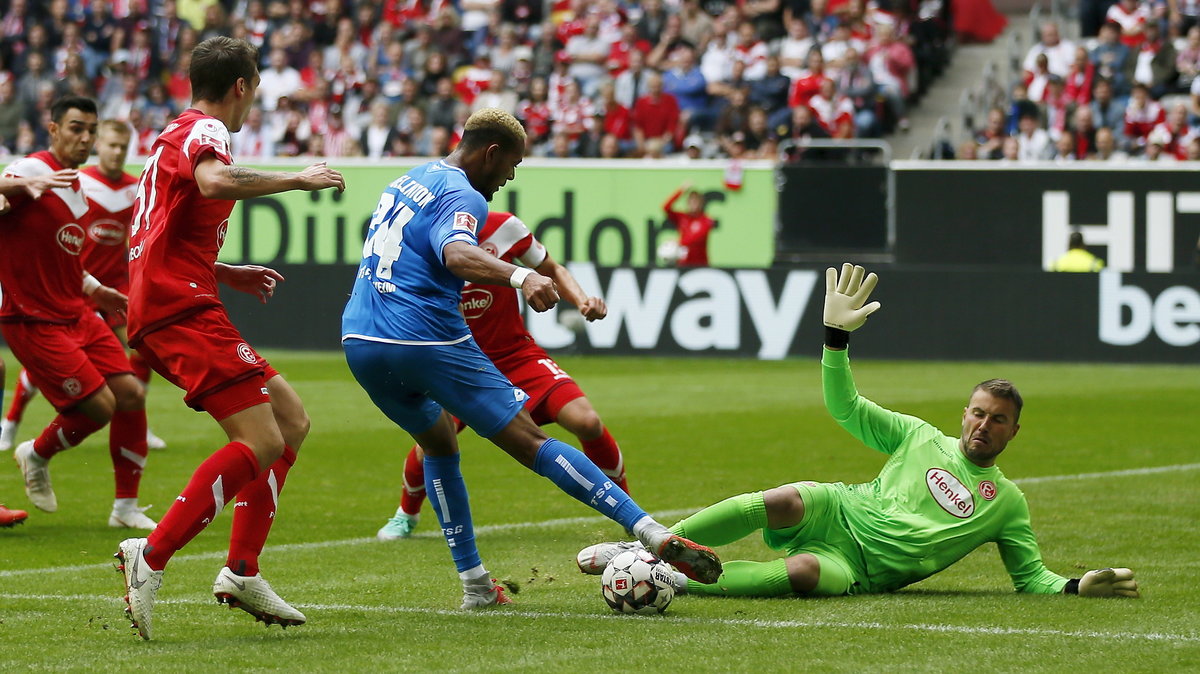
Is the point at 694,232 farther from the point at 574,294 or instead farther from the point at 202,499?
the point at 202,499

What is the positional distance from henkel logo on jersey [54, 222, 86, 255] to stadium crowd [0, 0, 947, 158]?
46.5ft

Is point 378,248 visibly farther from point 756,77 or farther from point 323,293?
point 756,77

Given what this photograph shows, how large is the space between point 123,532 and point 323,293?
1280 cm

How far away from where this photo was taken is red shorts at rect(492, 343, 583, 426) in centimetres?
897

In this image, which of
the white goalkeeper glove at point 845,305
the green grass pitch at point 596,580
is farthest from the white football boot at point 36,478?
the white goalkeeper glove at point 845,305

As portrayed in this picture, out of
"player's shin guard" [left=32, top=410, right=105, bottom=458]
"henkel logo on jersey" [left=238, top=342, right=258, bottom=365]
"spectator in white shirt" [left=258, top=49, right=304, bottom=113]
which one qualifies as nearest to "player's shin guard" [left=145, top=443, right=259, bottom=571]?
"henkel logo on jersey" [left=238, top=342, right=258, bottom=365]

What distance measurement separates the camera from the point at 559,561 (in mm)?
8117

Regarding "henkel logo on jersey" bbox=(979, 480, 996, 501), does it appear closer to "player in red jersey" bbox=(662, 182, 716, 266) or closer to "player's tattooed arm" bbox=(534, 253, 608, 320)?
"player's tattooed arm" bbox=(534, 253, 608, 320)

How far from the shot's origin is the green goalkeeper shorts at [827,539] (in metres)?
6.93

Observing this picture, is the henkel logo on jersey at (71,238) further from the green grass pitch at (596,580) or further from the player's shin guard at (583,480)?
the player's shin guard at (583,480)

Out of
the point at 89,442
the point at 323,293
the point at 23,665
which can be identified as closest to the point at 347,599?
the point at 23,665

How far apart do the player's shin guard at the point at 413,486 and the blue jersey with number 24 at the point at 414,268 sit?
93.1 inches

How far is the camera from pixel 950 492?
22.9 ft

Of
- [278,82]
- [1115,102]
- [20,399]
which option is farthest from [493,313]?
[278,82]
